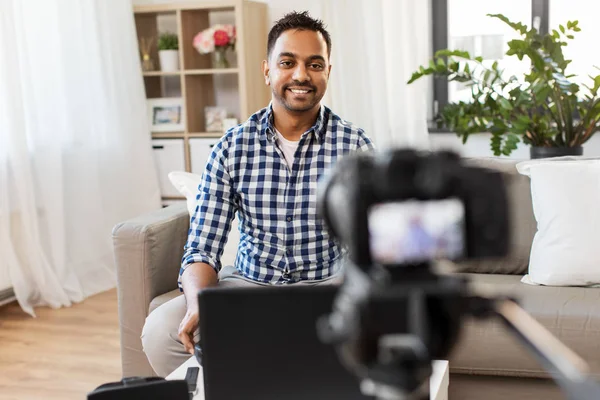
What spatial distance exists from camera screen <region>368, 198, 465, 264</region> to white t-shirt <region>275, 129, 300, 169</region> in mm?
1579

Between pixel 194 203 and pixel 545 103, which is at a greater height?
pixel 545 103

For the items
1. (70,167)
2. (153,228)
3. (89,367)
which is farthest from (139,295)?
(70,167)

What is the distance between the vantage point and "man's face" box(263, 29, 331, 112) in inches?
85.2

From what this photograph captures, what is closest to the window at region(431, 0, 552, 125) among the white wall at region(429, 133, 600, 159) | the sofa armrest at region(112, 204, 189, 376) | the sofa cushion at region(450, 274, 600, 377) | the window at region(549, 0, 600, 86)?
the window at region(549, 0, 600, 86)

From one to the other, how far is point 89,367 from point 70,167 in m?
1.37

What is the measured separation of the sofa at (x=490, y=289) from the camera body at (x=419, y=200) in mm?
1384

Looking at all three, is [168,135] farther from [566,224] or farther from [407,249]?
[407,249]

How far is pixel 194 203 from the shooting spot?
2.60 metres

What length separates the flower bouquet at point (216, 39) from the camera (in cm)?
430

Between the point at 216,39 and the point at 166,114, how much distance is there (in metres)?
0.54

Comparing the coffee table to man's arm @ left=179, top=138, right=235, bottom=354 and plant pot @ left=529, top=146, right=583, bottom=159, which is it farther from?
plant pot @ left=529, top=146, right=583, bottom=159

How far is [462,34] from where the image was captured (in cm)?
436

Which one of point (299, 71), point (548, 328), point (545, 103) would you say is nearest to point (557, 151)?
point (545, 103)

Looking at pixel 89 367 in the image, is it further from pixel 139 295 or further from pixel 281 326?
pixel 281 326
